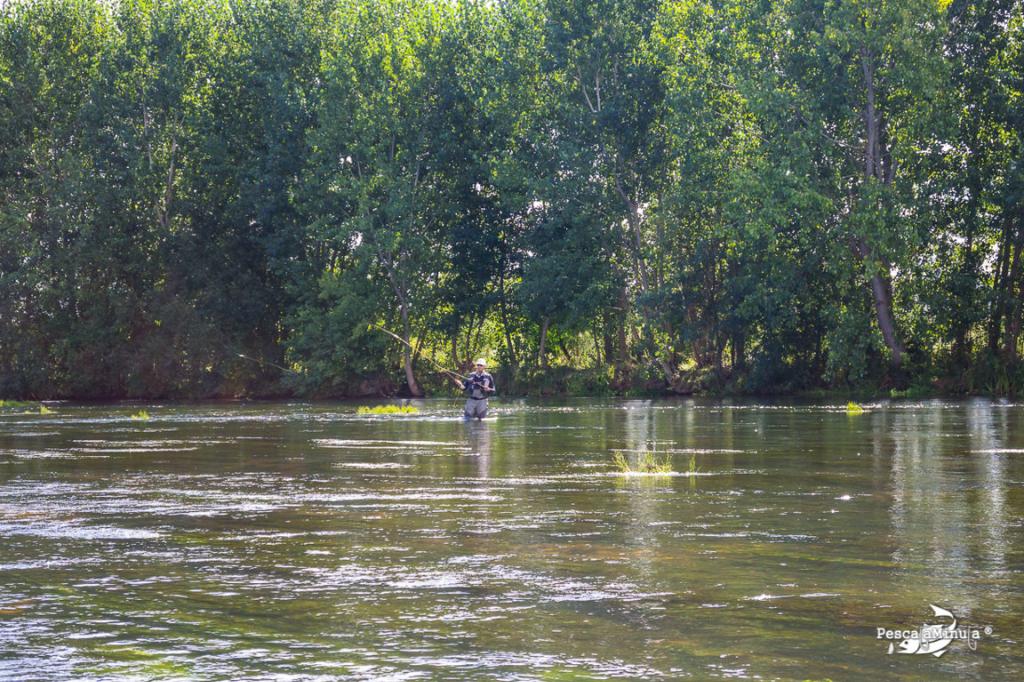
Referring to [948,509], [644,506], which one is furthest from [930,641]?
[644,506]

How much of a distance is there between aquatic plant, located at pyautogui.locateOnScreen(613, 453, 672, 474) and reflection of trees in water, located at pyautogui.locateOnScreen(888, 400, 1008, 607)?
3.25 m

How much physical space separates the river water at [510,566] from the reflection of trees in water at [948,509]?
6 cm

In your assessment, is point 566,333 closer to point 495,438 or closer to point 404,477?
point 495,438

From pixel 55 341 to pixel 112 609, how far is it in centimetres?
7170

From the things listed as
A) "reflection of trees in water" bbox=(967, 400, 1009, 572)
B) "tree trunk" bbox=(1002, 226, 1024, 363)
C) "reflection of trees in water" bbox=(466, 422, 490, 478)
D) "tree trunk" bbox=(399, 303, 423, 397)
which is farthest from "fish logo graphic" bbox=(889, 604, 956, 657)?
"tree trunk" bbox=(399, 303, 423, 397)

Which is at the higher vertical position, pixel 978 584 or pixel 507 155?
pixel 507 155

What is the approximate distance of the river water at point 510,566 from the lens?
7.80m

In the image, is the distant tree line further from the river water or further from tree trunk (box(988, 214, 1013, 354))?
the river water

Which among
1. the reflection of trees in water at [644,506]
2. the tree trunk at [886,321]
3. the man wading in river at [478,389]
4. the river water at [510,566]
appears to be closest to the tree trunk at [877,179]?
the tree trunk at [886,321]

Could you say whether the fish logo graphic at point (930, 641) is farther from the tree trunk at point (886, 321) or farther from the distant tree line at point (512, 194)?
the tree trunk at point (886, 321)

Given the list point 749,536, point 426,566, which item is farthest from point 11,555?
point 749,536

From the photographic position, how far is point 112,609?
925 centimetres
